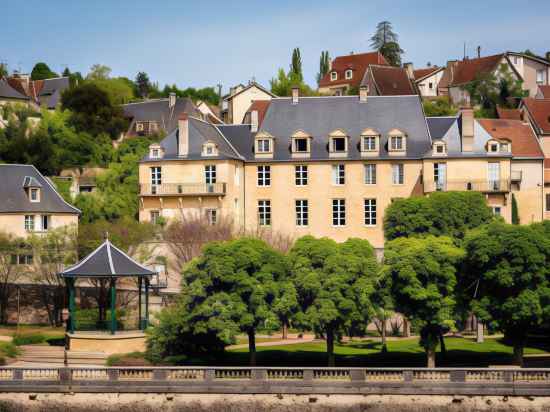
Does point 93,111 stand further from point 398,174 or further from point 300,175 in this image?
point 398,174

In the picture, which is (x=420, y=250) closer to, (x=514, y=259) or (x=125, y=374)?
(x=514, y=259)

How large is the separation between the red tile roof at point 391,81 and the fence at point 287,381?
205 ft

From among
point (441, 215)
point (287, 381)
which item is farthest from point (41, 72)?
point (287, 381)

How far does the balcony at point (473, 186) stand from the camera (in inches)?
2704

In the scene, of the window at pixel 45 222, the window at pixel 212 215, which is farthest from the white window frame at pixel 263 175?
the window at pixel 45 222

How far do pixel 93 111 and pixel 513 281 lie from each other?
176ft

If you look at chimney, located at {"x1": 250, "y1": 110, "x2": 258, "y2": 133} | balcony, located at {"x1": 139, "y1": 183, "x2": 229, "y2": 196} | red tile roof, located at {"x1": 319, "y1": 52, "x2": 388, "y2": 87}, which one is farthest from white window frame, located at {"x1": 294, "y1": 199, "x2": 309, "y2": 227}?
red tile roof, located at {"x1": 319, "y1": 52, "x2": 388, "y2": 87}

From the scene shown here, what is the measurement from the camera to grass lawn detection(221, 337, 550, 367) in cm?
4528

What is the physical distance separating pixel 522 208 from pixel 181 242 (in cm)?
2565

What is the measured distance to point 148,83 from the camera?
5108 inches

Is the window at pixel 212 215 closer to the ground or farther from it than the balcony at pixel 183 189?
closer to the ground

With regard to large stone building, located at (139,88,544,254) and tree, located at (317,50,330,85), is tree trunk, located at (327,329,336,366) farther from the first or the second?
tree, located at (317,50,330,85)

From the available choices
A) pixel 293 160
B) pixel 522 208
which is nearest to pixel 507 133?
pixel 522 208

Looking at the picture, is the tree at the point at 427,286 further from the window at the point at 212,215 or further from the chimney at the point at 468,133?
the chimney at the point at 468,133
